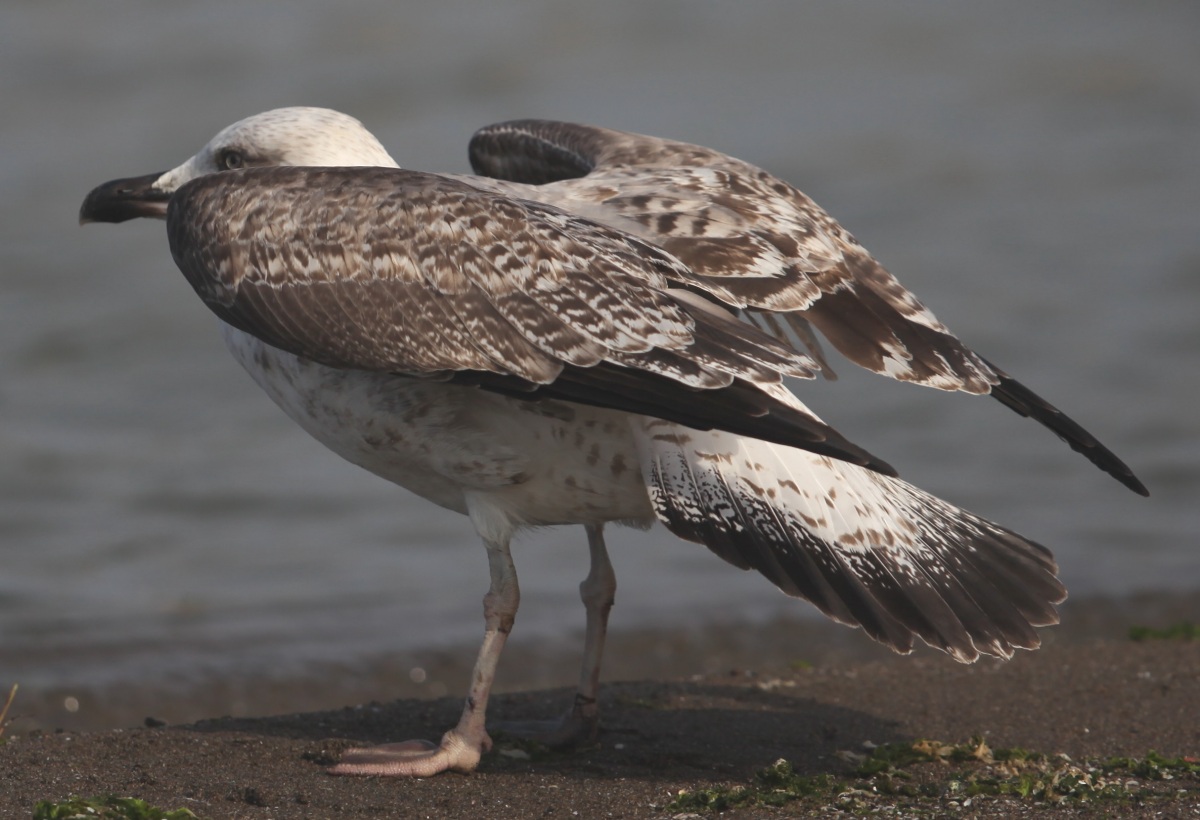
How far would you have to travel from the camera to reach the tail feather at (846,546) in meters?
4.32

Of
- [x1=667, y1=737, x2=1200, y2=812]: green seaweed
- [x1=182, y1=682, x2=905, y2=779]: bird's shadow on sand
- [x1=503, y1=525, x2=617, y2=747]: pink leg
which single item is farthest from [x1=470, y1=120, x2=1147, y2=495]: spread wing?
[x1=182, y1=682, x2=905, y2=779]: bird's shadow on sand

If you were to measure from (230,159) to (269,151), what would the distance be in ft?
0.58

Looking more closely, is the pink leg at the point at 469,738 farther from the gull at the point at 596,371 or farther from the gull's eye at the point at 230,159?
the gull's eye at the point at 230,159

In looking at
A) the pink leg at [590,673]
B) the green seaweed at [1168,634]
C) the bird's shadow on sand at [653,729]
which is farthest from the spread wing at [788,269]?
the green seaweed at [1168,634]

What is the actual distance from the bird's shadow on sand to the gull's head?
1879mm

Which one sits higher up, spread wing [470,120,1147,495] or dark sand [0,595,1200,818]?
spread wing [470,120,1147,495]

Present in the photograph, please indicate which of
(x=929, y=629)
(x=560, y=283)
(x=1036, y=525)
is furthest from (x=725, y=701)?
(x=1036, y=525)

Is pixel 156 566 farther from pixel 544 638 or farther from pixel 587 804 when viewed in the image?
pixel 587 804

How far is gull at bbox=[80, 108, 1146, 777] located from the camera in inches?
169

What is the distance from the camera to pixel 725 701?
575cm

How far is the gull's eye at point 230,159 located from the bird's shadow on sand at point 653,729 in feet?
6.21

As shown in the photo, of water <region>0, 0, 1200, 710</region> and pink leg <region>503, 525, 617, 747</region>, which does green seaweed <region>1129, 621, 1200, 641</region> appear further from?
pink leg <region>503, 525, 617, 747</region>

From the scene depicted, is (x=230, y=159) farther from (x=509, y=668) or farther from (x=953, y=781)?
(x=953, y=781)

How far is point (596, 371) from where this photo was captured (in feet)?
13.9
